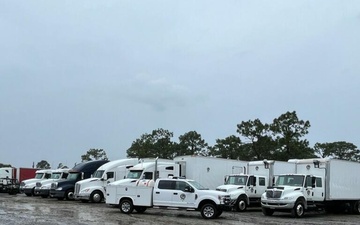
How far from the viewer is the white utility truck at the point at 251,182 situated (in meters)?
25.3

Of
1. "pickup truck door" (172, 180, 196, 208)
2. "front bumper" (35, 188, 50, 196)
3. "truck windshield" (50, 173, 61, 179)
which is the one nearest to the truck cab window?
"front bumper" (35, 188, 50, 196)

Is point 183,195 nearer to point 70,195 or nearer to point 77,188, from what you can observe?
point 77,188

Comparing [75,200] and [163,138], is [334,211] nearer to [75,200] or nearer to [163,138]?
[75,200]

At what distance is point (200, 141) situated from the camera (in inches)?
3115

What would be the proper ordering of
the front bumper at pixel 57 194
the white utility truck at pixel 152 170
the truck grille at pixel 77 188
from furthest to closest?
the front bumper at pixel 57 194
the truck grille at pixel 77 188
the white utility truck at pixel 152 170

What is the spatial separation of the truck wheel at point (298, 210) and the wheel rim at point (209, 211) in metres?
5.11

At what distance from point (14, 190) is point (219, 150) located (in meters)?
35.5

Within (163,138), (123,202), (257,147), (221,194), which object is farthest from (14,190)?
(163,138)

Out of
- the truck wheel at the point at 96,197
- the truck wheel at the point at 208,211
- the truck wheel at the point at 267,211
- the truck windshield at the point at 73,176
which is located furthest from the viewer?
the truck windshield at the point at 73,176

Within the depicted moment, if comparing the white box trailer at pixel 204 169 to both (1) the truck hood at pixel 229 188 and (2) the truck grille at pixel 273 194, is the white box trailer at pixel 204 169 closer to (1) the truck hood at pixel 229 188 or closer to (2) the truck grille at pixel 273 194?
(1) the truck hood at pixel 229 188

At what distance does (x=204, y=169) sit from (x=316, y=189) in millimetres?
7066

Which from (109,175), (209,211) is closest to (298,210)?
(209,211)

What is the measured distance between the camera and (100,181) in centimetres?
3009

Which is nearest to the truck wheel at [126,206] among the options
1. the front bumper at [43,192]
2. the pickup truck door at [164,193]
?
the pickup truck door at [164,193]
